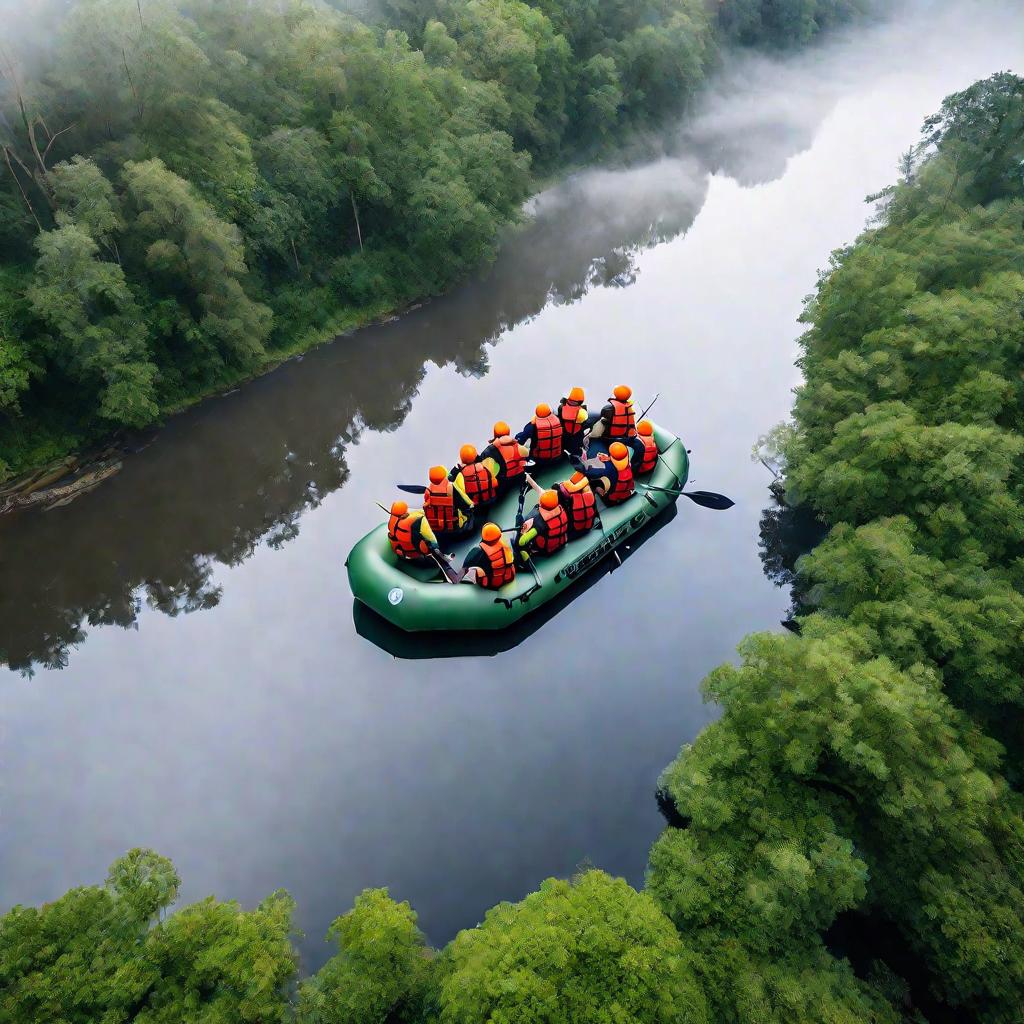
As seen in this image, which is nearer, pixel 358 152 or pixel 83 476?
pixel 83 476

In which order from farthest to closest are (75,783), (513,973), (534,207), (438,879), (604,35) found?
1. (604,35)
2. (534,207)
3. (75,783)
4. (438,879)
5. (513,973)

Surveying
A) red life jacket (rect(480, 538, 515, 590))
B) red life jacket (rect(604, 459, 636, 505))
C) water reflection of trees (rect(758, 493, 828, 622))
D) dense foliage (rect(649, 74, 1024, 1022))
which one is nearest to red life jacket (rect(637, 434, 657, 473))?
red life jacket (rect(604, 459, 636, 505))

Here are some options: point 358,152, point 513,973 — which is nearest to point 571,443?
point 513,973

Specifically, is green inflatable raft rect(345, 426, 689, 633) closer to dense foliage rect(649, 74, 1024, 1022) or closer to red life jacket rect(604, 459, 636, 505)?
red life jacket rect(604, 459, 636, 505)

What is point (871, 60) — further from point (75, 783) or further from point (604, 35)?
point (75, 783)

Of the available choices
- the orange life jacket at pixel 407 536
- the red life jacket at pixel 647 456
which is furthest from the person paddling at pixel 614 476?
the orange life jacket at pixel 407 536

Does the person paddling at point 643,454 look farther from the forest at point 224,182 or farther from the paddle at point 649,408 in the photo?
the forest at point 224,182
